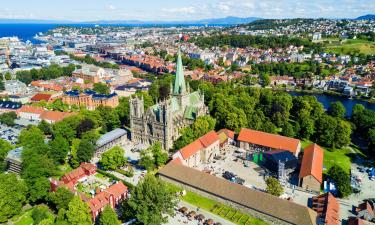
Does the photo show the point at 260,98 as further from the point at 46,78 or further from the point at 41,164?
the point at 46,78

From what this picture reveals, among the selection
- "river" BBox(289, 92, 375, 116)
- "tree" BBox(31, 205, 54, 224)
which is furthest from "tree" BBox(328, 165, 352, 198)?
"river" BBox(289, 92, 375, 116)

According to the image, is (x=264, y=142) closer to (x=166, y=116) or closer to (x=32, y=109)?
(x=166, y=116)

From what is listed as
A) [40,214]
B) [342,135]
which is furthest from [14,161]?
[342,135]

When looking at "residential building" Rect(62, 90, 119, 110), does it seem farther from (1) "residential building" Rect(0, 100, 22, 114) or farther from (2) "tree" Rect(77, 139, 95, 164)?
(2) "tree" Rect(77, 139, 95, 164)

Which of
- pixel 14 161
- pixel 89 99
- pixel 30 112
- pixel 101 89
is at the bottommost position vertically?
pixel 30 112

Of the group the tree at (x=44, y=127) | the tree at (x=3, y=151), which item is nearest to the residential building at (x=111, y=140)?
the tree at (x=44, y=127)
